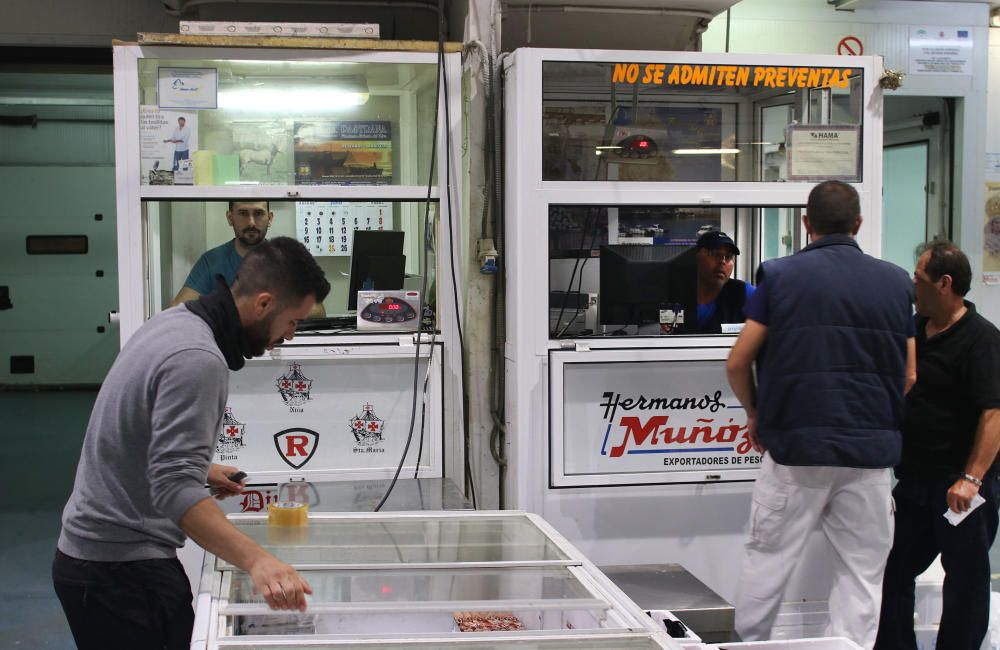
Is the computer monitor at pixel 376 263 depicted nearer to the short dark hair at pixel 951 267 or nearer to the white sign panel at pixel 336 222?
the white sign panel at pixel 336 222

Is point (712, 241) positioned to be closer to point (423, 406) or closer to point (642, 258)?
point (642, 258)

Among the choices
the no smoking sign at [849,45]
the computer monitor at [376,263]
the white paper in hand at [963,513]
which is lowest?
the white paper in hand at [963,513]

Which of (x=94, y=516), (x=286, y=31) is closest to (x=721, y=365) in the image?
(x=286, y=31)

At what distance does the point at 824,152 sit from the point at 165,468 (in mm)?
3007

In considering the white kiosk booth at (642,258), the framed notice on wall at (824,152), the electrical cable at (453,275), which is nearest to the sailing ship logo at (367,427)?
the electrical cable at (453,275)

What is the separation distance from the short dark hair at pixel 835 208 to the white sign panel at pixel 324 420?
180 cm

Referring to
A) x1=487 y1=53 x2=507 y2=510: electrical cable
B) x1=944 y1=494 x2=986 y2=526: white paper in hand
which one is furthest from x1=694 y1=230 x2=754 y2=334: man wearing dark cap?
x1=944 y1=494 x2=986 y2=526: white paper in hand

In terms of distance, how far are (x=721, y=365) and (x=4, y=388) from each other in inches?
379

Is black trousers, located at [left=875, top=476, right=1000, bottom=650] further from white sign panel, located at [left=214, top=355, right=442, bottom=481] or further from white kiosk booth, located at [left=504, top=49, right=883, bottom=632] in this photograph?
white sign panel, located at [left=214, top=355, right=442, bottom=481]

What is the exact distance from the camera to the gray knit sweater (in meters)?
1.88

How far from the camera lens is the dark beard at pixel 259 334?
6.88 feet

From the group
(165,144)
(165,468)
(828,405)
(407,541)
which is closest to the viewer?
(165,468)

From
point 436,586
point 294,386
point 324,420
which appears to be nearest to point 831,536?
point 436,586

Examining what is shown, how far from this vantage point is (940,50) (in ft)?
20.8
